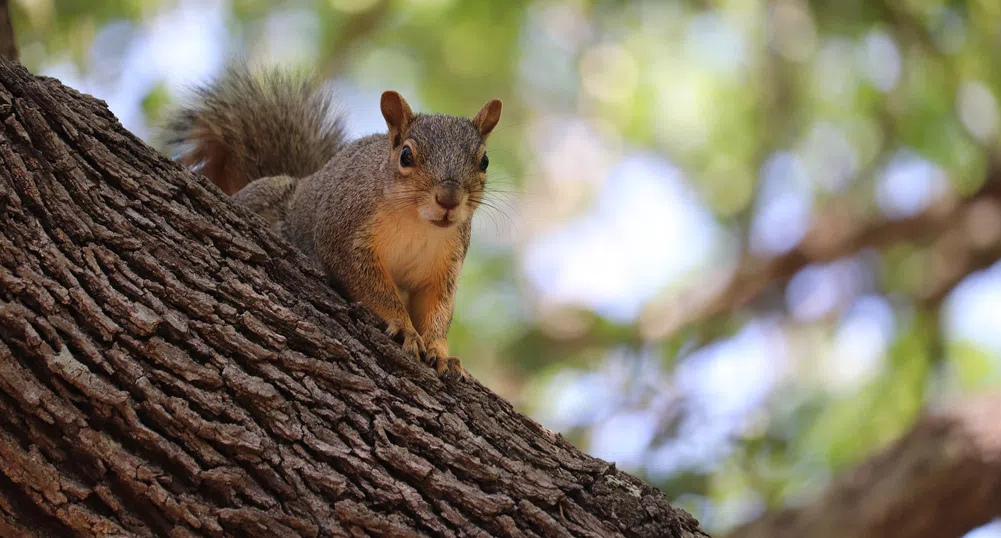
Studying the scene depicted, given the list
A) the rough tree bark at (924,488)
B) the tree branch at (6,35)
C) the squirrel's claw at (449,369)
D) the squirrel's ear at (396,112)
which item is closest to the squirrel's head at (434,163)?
the squirrel's ear at (396,112)

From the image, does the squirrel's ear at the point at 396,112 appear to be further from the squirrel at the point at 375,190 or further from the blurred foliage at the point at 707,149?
the blurred foliage at the point at 707,149

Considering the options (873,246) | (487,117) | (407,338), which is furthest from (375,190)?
(873,246)

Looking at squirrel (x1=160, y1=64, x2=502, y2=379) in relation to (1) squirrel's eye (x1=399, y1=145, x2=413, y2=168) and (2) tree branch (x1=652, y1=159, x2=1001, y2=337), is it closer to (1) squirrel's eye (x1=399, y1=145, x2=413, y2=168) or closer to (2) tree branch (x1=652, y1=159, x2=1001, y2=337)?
(1) squirrel's eye (x1=399, y1=145, x2=413, y2=168)

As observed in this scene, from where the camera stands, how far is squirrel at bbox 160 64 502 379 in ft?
9.11

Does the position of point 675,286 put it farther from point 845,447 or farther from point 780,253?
point 845,447

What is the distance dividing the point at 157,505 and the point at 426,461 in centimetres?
56

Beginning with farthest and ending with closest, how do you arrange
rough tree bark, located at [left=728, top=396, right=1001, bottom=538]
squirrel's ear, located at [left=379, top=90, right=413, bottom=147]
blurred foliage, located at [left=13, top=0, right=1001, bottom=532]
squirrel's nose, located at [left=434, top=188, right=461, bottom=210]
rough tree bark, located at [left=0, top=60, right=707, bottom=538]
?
blurred foliage, located at [left=13, top=0, right=1001, bottom=532] → rough tree bark, located at [left=728, top=396, right=1001, bottom=538] → squirrel's ear, located at [left=379, top=90, right=413, bottom=147] → squirrel's nose, located at [left=434, top=188, right=461, bottom=210] → rough tree bark, located at [left=0, top=60, right=707, bottom=538]

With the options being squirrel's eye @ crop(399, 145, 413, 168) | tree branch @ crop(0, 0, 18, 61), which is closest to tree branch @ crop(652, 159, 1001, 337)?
squirrel's eye @ crop(399, 145, 413, 168)

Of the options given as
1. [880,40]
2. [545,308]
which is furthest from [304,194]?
[880,40]

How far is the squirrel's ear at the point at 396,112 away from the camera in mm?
3070

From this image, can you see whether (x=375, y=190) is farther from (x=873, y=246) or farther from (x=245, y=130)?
(x=873, y=246)

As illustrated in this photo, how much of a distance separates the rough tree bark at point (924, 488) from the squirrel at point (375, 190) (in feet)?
7.71

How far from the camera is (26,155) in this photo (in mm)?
2023

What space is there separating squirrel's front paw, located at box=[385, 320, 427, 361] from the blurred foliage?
218 cm
